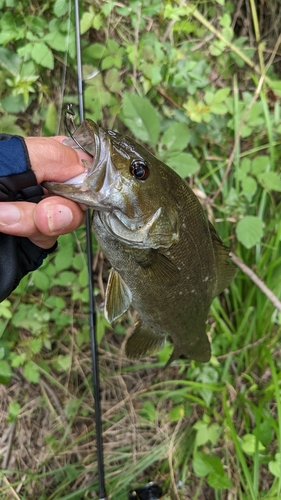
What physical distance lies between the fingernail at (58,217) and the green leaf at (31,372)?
1.44 m

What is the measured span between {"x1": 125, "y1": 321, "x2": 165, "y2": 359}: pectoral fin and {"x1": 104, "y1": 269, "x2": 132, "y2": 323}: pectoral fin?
383 millimetres

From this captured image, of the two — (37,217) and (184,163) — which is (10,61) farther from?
(37,217)

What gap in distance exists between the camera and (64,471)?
241 centimetres

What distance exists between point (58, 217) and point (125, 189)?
0.25 meters

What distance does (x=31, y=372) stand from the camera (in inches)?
92.7

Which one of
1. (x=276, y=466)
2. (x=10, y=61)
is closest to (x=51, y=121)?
(x=10, y=61)

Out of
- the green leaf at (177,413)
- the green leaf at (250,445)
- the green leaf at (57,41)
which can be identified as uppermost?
the green leaf at (57,41)

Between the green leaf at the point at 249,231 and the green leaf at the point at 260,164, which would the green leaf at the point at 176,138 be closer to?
the green leaf at the point at 260,164

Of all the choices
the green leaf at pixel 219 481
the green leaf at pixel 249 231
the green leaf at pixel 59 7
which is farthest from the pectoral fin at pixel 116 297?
the green leaf at pixel 59 7

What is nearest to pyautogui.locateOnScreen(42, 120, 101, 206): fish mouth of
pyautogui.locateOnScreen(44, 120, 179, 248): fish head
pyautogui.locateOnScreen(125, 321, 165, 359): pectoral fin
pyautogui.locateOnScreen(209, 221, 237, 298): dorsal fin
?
pyautogui.locateOnScreen(44, 120, 179, 248): fish head

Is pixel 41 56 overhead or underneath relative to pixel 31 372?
overhead

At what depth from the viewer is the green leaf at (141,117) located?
213 centimetres

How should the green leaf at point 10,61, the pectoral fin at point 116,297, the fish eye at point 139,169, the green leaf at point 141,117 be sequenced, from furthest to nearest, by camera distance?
the green leaf at point 10,61 < the green leaf at point 141,117 < the pectoral fin at point 116,297 < the fish eye at point 139,169

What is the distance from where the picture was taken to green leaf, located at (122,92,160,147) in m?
2.13
